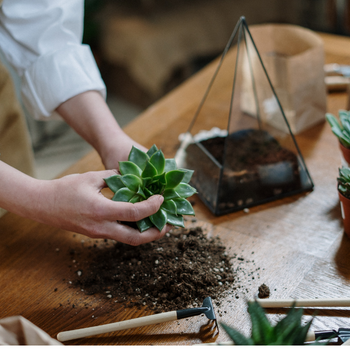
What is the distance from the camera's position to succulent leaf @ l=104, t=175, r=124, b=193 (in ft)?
2.27

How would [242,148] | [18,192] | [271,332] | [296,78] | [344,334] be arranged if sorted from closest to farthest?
[271,332], [344,334], [18,192], [242,148], [296,78]

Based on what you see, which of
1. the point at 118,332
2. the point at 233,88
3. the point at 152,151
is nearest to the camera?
the point at 118,332

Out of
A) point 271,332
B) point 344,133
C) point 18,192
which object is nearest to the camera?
point 271,332

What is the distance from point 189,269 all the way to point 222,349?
0.27m

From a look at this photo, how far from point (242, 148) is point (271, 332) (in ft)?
1.69

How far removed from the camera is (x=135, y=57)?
263 cm

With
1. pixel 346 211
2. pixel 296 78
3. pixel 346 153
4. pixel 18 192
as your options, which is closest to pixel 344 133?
pixel 346 153

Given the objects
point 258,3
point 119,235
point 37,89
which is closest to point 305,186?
point 119,235

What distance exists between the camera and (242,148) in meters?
0.92

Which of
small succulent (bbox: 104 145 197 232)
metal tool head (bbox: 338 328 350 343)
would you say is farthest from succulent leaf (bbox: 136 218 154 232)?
metal tool head (bbox: 338 328 350 343)

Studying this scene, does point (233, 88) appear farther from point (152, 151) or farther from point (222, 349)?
point (222, 349)

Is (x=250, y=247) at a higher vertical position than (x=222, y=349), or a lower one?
lower

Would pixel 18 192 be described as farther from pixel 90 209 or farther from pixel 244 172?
pixel 244 172

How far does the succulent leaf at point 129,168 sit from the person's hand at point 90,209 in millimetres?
31
